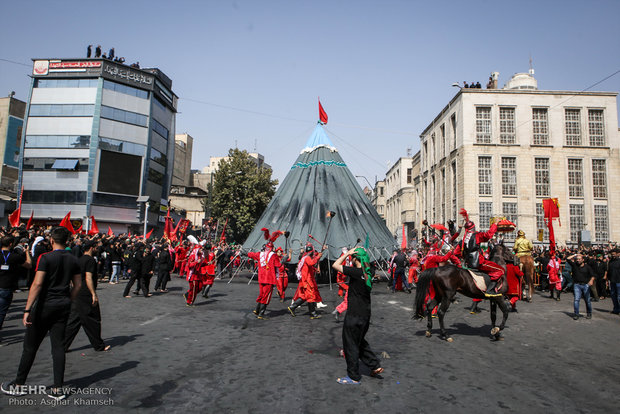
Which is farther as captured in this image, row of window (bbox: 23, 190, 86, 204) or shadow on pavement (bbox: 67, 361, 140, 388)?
row of window (bbox: 23, 190, 86, 204)

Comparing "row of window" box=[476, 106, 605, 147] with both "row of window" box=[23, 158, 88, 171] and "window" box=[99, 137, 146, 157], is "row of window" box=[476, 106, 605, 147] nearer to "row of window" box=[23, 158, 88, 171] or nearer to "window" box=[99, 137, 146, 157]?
"window" box=[99, 137, 146, 157]

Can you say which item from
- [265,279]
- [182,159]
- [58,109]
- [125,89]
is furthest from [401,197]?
[265,279]

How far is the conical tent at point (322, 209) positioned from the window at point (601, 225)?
2216 centimetres

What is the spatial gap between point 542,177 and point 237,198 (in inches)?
1159

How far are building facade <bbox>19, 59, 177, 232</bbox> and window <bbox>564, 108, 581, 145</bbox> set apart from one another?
132 ft

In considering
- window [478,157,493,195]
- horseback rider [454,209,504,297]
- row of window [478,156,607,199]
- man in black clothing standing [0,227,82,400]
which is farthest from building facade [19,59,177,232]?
horseback rider [454,209,504,297]

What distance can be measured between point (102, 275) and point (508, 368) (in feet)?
55.8

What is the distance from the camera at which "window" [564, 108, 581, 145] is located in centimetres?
3259

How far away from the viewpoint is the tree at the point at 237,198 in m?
39.9

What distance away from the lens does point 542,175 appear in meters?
32.5

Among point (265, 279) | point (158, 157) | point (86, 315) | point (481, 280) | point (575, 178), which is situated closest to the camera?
point (86, 315)

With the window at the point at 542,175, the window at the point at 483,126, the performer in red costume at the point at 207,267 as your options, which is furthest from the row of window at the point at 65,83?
the window at the point at 542,175

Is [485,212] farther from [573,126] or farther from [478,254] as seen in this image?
[478,254]

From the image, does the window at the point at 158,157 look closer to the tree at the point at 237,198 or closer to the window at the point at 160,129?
the window at the point at 160,129
